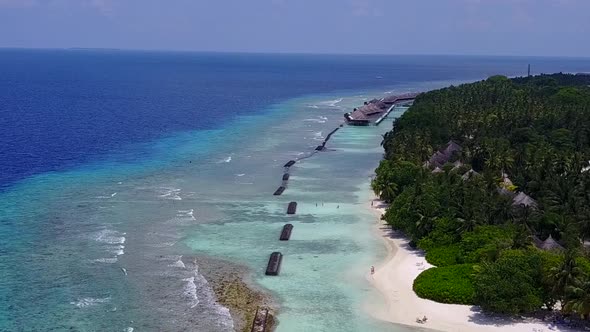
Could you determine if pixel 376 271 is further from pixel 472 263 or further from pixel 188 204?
pixel 188 204

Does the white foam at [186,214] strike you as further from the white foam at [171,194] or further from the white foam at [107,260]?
the white foam at [107,260]

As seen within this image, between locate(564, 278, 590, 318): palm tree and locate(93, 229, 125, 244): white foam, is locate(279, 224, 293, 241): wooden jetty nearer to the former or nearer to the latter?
locate(93, 229, 125, 244): white foam

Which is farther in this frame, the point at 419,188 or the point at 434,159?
the point at 434,159

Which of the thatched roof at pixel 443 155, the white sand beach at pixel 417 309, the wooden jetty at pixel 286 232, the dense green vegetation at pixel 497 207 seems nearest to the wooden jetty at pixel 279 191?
the dense green vegetation at pixel 497 207

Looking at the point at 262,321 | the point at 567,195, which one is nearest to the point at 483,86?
the point at 567,195

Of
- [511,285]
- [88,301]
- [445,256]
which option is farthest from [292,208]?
[511,285]

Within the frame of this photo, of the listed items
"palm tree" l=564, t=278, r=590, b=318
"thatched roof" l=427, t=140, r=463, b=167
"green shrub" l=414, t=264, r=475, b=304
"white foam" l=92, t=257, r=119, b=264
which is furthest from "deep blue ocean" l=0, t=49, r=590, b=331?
"palm tree" l=564, t=278, r=590, b=318
